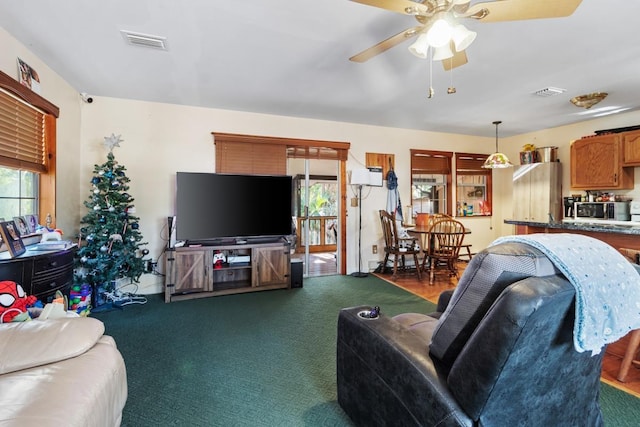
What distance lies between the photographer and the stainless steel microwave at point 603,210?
14.1ft

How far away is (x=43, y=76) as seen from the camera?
9.29ft

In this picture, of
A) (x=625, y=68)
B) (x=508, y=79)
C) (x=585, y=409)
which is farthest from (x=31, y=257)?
(x=625, y=68)

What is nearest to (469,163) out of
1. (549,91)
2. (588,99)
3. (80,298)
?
(588,99)

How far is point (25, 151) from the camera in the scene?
2.66 meters

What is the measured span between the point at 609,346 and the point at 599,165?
3.26m

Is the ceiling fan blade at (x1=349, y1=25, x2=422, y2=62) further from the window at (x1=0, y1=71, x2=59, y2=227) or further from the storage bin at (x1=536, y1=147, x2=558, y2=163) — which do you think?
the storage bin at (x1=536, y1=147, x2=558, y2=163)

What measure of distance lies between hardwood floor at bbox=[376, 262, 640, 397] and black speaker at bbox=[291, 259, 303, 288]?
136 cm

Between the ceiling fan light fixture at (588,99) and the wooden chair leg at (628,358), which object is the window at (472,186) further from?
the wooden chair leg at (628,358)

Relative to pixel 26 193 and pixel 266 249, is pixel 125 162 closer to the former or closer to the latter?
pixel 26 193

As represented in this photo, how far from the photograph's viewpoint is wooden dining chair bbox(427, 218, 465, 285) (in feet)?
14.1

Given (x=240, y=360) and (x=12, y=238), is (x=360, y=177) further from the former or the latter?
(x=12, y=238)

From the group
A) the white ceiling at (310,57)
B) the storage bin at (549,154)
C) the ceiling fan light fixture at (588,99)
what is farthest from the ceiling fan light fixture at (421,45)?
the storage bin at (549,154)

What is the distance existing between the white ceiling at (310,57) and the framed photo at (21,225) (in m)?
1.35

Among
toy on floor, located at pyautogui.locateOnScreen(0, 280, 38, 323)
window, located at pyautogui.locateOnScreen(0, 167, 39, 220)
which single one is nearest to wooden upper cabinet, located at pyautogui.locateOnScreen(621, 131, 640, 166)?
toy on floor, located at pyautogui.locateOnScreen(0, 280, 38, 323)
